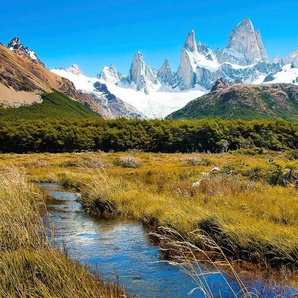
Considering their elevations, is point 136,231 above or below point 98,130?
below

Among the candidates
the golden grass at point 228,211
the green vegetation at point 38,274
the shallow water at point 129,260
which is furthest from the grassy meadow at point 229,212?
the green vegetation at point 38,274

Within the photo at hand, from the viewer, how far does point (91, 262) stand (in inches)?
416

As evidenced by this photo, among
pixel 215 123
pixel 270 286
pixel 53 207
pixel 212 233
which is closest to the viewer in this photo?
pixel 270 286

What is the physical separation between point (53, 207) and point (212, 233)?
1099cm

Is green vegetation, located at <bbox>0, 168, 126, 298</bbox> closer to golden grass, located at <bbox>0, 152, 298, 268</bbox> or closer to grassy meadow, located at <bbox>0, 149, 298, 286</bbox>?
grassy meadow, located at <bbox>0, 149, 298, 286</bbox>

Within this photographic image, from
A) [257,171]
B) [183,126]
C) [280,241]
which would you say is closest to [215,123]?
[183,126]

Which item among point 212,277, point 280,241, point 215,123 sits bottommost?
point 212,277

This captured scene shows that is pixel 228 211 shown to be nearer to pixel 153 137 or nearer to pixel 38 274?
pixel 38 274

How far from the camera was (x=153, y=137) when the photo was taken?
120062mm

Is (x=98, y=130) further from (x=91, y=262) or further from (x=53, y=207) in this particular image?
(x=91, y=262)

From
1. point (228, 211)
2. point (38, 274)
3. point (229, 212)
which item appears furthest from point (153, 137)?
point (38, 274)

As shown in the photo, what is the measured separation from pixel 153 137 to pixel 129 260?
359 feet

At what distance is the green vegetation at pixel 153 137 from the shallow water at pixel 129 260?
99386mm

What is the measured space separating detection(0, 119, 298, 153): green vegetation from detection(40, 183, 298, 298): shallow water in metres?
99.4
